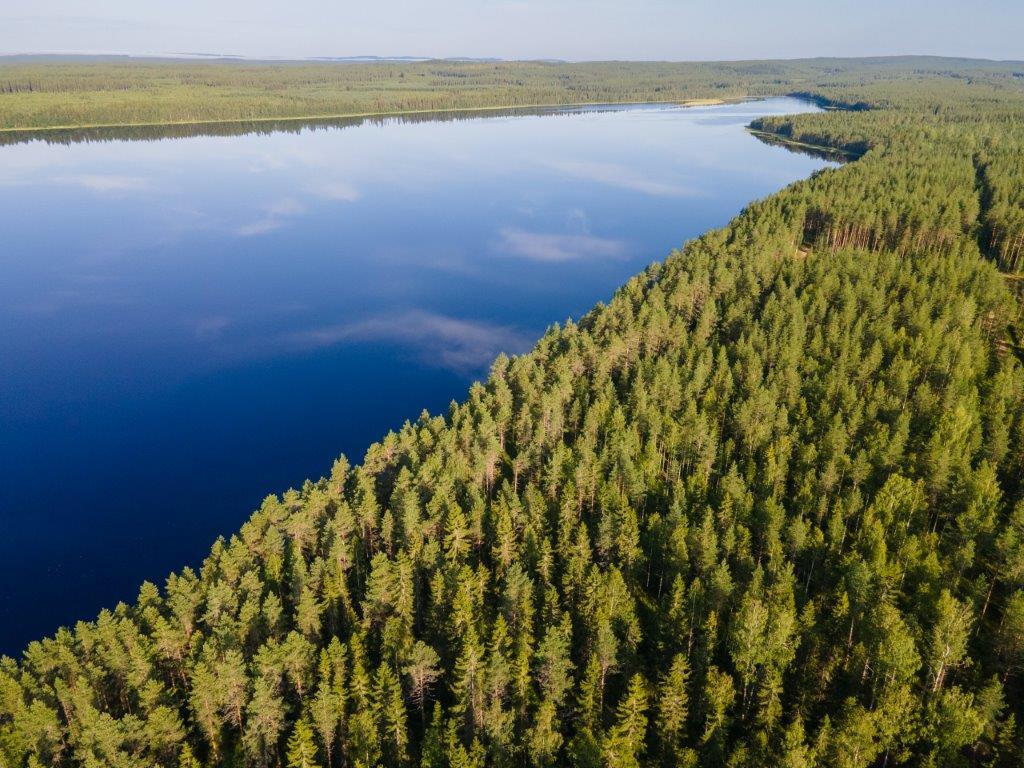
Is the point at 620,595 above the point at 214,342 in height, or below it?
below

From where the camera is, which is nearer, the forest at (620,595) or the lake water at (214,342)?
the forest at (620,595)

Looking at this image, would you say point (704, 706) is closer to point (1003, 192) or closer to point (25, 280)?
point (1003, 192)

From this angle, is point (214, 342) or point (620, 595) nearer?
point (620, 595)

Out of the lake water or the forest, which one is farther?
Answer: the lake water
